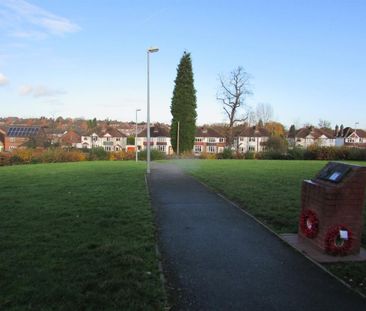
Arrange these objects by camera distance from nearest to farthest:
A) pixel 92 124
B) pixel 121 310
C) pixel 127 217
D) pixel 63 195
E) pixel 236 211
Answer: pixel 121 310 < pixel 127 217 < pixel 236 211 < pixel 63 195 < pixel 92 124

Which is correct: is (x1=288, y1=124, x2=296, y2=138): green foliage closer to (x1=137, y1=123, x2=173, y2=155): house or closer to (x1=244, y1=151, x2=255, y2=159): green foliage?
(x1=137, y1=123, x2=173, y2=155): house

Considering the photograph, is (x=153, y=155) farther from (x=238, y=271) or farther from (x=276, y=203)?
(x=238, y=271)

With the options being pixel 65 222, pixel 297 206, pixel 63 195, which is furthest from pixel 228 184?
pixel 65 222

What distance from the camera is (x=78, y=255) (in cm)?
543

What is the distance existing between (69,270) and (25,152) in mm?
31139

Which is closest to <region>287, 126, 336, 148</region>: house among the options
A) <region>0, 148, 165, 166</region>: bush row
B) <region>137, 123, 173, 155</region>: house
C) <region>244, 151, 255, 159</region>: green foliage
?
<region>137, 123, 173, 155</region>: house

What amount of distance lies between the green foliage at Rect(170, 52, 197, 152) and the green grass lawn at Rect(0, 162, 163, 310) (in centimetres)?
4467

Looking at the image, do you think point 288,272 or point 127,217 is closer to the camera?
point 288,272

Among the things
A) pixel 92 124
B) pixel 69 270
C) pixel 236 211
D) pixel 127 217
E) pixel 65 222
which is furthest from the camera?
pixel 92 124

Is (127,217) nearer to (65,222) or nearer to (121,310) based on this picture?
(65,222)

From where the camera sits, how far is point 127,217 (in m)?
8.12

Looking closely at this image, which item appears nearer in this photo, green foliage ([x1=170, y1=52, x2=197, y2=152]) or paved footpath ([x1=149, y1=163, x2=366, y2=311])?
paved footpath ([x1=149, y1=163, x2=366, y2=311])

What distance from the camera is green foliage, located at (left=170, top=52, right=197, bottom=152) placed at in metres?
54.6

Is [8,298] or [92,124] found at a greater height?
[92,124]
